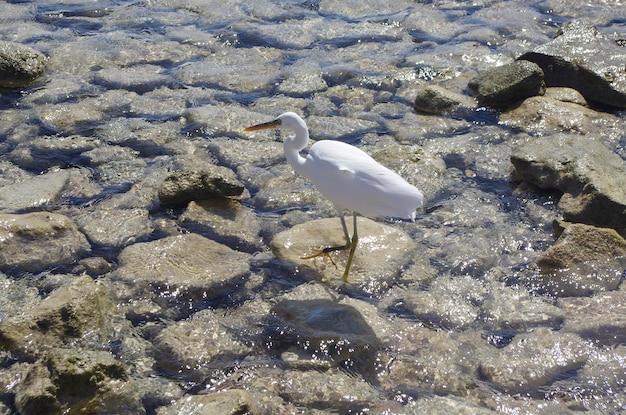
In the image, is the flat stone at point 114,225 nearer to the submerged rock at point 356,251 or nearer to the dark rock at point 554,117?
the submerged rock at point 356,251

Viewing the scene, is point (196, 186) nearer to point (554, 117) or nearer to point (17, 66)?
point (17, 66)

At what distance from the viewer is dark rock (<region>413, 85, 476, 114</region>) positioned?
24.4ft

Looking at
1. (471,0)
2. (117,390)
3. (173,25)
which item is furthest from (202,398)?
(471,0)

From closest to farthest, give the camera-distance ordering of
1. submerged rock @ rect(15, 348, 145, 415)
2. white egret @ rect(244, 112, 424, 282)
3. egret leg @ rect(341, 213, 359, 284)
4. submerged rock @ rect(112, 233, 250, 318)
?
submerged rock @ rect(15, 348, 145, 415) → white egret @ rect(244, 112, 424, 282) → submerged rock @ rect(112, 233, 250, 318) → egret leg @ rect(341, 213, 359, 284)

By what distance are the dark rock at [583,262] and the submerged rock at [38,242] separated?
310 centimetres

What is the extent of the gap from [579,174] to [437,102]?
1.99m

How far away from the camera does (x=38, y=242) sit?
5230mm

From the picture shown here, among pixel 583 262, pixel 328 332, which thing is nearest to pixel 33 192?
pixel 328 332

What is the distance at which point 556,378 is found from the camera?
4.30m

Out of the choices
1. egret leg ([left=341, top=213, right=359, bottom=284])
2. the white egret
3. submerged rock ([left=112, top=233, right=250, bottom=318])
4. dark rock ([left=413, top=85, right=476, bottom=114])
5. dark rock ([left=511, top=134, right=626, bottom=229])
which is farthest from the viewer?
dark rock ([left=413, top=85, right=476, bottom=114])

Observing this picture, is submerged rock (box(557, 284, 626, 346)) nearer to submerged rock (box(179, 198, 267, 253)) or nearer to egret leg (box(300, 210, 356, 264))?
egret leg (box(300, 210, 356, 264))

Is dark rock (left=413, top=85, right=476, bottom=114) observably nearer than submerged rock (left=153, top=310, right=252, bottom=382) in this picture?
No

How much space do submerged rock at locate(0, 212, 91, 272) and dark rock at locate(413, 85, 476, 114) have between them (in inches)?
140

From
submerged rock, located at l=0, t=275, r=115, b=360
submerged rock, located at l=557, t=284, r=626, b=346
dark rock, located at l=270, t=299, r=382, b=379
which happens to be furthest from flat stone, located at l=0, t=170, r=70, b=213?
submerged rock, located at l=557, t=284, r=626, b=346
